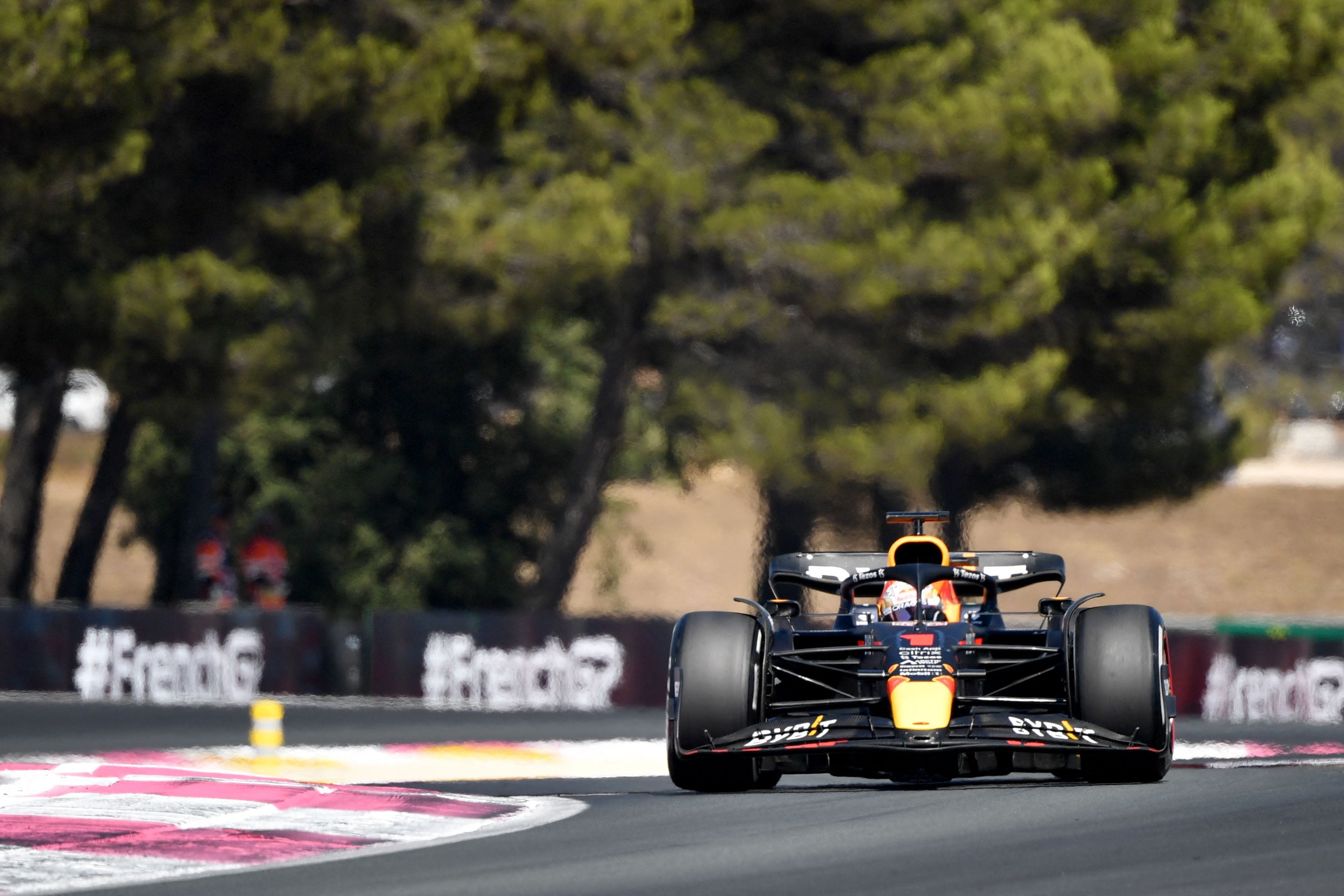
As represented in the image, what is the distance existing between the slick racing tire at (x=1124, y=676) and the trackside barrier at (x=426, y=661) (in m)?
13.3

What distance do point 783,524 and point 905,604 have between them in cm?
2102

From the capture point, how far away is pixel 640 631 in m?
24.8

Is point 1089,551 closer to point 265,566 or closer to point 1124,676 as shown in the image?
point 265,566

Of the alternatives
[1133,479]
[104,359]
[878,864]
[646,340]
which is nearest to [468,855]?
[878,864]

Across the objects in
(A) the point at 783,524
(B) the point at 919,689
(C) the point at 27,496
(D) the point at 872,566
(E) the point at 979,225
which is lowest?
(B) the point at 919,689

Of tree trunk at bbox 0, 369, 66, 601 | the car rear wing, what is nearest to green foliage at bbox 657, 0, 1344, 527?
tree trunk at bbox 0, 369, 66, 601

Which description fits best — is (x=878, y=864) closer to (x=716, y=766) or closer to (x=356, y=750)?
(x=716, y=766)

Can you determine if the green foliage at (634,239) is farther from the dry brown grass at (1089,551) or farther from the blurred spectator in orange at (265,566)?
the dry brown grass at (1089,551)

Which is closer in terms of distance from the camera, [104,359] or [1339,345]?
[104,359]

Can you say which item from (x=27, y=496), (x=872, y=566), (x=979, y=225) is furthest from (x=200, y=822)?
(x=979, y=225)

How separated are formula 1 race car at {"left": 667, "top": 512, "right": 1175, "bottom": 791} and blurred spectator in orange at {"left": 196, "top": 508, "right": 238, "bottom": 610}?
57.3 feet

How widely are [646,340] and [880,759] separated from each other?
22128 mm

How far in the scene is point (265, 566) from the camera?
29156 mm

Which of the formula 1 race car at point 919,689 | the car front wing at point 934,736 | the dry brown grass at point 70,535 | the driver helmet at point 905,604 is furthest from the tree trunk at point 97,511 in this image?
the car front wing at point 934,736
